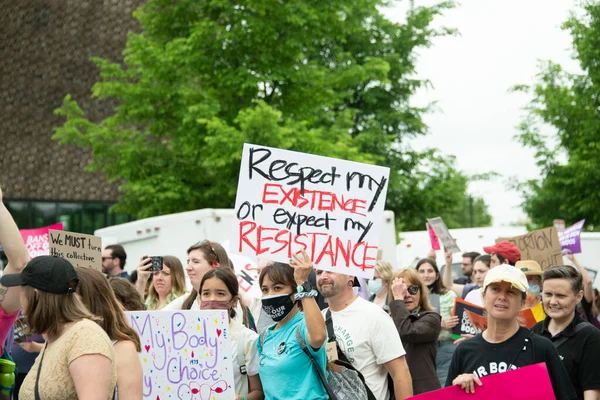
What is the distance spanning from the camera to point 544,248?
11.3 metres

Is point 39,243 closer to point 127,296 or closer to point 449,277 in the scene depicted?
point 449,277

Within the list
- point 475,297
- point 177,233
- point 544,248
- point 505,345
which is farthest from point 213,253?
point 177,233

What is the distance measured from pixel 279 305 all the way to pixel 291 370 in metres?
0.38

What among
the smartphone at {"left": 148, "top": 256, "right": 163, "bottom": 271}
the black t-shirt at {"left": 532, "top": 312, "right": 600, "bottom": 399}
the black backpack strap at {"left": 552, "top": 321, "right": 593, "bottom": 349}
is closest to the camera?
the black t-shirt at {"left": 532, "top": 312, "right": 600, "bottom": 399}

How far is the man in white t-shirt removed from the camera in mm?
5806

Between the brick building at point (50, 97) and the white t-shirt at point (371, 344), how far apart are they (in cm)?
2826

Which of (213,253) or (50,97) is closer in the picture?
(213,253)

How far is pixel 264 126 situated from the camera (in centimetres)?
2036

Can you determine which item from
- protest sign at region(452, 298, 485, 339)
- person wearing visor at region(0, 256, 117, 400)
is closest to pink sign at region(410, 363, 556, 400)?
person wearing visor at region(0, 256, 117, 400)

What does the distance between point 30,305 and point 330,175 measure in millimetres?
2625

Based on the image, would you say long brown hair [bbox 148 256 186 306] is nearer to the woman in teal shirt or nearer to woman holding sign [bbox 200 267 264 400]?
woman holding sign [bbox 200 267 264 400]

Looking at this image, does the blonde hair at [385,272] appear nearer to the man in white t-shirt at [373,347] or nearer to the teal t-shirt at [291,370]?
the man in white t-shirt at [373,347]

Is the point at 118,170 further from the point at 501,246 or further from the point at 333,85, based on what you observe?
the point at 501,246

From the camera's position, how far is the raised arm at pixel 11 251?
5.12 m
